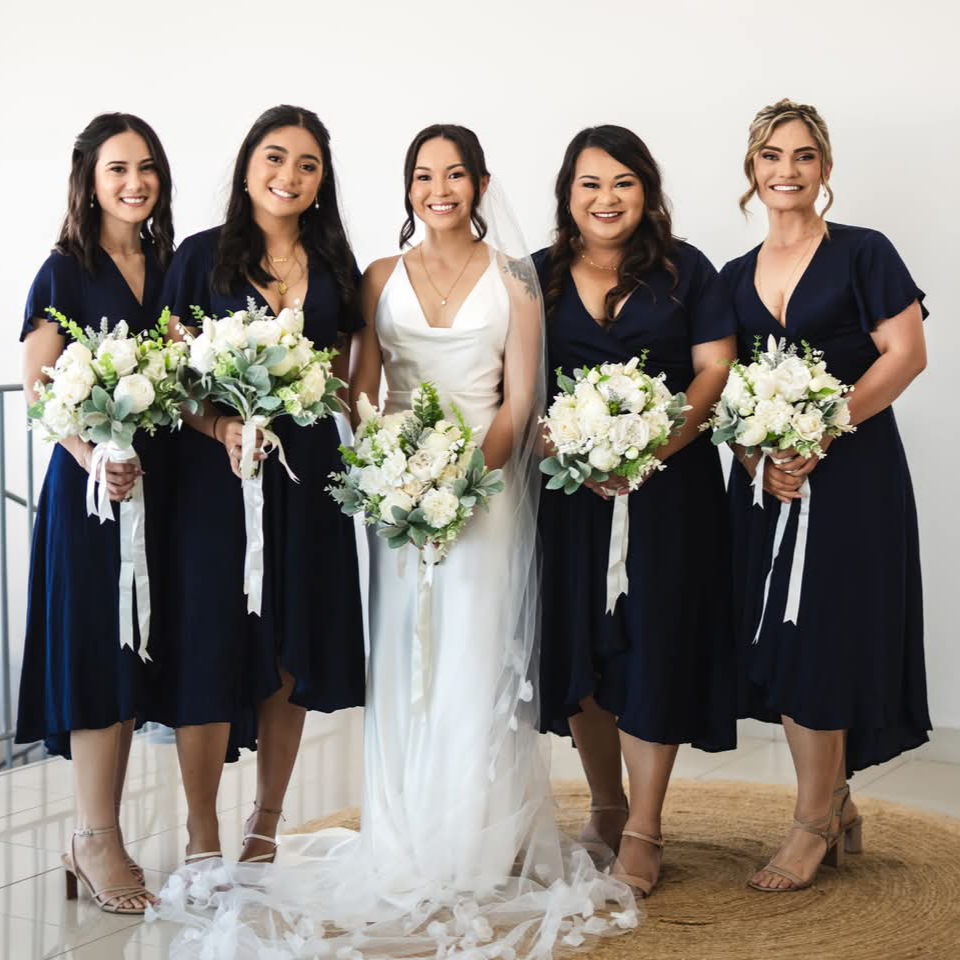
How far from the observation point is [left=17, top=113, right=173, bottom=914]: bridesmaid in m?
3.14

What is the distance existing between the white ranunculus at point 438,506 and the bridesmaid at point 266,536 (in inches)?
14.4

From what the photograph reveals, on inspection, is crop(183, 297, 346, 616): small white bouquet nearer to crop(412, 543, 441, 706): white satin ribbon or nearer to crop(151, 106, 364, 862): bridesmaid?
crop(151, 106, 364, 862): bridesmaid

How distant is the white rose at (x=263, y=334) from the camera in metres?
2.93

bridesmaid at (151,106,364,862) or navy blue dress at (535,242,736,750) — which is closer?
bridesmaid at (151,106,364,862)

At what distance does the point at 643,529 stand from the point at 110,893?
1.65 meters

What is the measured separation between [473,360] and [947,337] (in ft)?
7.50

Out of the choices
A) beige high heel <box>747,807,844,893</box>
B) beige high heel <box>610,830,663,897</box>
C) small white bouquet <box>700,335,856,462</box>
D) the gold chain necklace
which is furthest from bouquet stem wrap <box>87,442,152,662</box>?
beige high heel <box>747,807,844,893</box>

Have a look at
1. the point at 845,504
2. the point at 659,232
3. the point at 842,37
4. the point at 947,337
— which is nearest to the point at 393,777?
the point at 845,504

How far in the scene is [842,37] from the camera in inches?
190

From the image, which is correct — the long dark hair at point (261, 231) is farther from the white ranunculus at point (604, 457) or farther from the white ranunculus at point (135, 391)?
the white ranunculus at point (604, 457)

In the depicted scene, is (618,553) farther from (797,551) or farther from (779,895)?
(779,895)

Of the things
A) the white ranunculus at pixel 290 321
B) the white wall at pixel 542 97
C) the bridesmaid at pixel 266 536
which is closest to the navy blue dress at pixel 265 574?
the bridesmaid at pixel 266 536

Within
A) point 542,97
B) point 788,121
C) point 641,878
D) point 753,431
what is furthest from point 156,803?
point 542,97

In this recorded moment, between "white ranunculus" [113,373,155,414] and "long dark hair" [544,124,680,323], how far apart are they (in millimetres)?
1096
